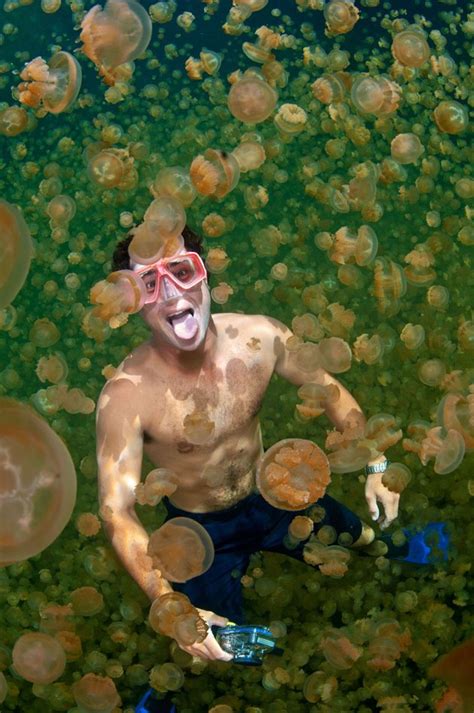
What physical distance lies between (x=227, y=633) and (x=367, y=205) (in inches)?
113

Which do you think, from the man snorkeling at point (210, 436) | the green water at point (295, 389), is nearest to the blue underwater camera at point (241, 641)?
the man snorkeling at point (210, 436)

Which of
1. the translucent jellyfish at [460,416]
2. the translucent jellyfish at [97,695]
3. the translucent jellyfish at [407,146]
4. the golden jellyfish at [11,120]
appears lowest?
the translucent jellyfish at [97,695]

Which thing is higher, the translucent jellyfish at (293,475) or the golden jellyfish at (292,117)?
the golden jellyfish at (292,117)

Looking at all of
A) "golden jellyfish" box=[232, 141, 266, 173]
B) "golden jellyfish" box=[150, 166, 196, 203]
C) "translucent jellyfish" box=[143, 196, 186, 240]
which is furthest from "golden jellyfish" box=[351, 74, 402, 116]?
"translucent jellyfish" box=[143, 196, 186, 240]

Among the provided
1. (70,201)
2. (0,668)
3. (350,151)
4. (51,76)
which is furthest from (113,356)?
(350,151)

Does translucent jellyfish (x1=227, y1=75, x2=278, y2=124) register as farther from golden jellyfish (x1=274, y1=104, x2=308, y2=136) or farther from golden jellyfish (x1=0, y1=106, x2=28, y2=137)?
golden jellyfish (x1=0, y1=106, x2=28, y2=137)

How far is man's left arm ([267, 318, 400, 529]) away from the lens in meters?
3.04

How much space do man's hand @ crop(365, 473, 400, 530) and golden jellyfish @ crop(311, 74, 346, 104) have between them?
2.66 m

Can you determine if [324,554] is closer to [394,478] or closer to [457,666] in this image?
[394,478]

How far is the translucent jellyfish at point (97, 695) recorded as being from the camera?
330 centimetres

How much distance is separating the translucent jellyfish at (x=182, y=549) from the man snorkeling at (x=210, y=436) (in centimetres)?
10

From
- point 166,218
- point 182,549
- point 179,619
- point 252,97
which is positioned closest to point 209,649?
point 179,619

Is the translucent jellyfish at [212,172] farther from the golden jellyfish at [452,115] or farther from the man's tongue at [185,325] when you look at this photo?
the golden jellyfish at [452,115]

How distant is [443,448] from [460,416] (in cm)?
17
